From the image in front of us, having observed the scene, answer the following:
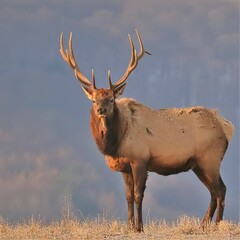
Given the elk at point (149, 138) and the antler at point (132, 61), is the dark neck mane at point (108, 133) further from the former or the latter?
the antler at point (132, 61)

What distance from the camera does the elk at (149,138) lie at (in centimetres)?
1353

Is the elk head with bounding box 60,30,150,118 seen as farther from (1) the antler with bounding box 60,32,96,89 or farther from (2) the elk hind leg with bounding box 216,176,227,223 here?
(2) the elk hind leg with bounding box 216,176,227,223

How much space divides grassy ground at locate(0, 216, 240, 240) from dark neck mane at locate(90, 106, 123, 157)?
1407 mm

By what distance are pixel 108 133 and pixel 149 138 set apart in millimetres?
Answer: 919

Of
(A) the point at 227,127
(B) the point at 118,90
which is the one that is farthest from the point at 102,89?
(A) the point at 227,127

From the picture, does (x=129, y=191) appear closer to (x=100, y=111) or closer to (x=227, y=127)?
(x=100, y=111)

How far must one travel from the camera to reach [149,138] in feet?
46.2

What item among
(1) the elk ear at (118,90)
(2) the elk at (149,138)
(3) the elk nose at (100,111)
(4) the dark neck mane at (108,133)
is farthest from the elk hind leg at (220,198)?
(3) the elk nose at (100,111)

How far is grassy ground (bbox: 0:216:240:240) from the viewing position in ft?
38.9

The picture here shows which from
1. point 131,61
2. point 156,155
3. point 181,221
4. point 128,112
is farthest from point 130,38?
point 181,221

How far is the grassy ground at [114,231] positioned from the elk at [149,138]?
0.43 meters

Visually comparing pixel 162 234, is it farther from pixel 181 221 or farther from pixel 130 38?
pixel 130 38

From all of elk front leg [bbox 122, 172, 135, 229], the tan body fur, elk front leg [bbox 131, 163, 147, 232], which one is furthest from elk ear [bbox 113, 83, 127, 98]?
elk front leg [bbox 122, 172, 135, 229]

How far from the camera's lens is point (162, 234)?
1202 centimetres
